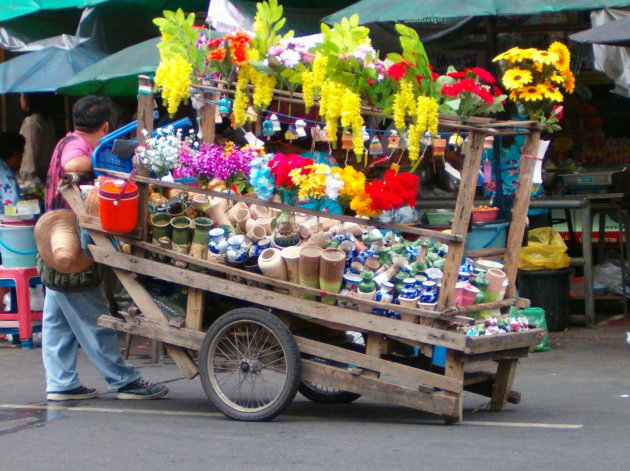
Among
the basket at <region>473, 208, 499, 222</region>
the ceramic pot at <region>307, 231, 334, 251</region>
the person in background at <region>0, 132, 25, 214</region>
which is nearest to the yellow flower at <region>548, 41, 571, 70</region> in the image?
the ceramic pot at <region>307, 231, 334, 251</region>

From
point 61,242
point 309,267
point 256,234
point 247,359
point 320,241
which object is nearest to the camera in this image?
point 309,267

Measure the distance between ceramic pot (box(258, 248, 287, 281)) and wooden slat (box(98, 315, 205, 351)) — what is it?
58 centimetres

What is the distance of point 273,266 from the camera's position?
6.09 m

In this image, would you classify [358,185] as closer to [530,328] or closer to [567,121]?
[530,328]

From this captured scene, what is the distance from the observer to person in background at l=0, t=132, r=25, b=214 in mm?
10211

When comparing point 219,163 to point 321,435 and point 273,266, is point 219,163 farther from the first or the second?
point 321,435

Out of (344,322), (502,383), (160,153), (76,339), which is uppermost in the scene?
(160,153)

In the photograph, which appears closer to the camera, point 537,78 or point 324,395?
point 537,78

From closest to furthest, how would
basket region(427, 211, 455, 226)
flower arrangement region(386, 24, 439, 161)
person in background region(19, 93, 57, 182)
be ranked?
flower arrangement region(386, 24, 439, 161)
basket region(427, 211, 455, 226)
person in background region(19, 93, 57, 182)

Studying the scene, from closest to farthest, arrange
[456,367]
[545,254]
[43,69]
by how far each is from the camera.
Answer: [456,367]
[545,254]
[43,69]

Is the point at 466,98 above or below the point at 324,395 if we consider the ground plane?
A: above

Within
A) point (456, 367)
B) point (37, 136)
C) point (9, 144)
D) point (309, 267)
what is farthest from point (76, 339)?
point (37, 136)

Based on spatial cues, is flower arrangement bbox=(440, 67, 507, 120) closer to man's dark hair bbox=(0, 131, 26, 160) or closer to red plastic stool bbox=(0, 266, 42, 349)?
red plastic stool bbox=(0, 266, 42, 349)

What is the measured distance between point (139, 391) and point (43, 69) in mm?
4679
